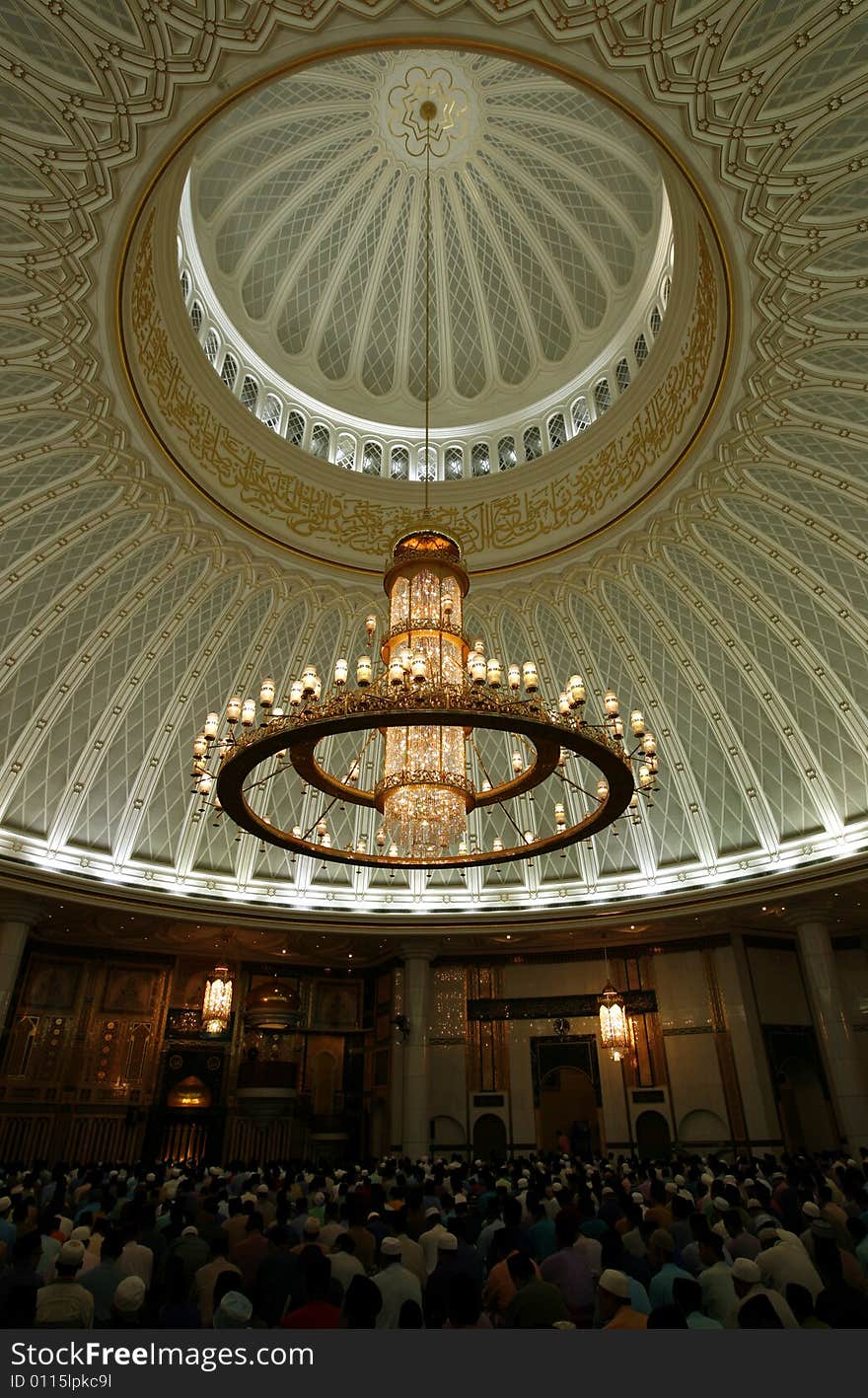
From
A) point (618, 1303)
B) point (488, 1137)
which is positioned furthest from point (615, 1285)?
point (488, 1137)

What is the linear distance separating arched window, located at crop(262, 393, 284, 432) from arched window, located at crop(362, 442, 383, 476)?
1957mm

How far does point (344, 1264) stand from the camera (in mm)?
5684

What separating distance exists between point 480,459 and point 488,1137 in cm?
1697

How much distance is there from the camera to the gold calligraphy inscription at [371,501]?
12.3 meters

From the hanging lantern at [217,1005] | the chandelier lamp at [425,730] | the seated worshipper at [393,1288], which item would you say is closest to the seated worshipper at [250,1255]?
the seated worshipper at [393,1288]

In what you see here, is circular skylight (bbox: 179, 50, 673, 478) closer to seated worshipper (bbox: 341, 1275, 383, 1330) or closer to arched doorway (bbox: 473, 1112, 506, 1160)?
seated worshipper (bbox: 341, 1275, 383, 1330)

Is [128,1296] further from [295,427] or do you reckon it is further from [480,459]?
[480,459]

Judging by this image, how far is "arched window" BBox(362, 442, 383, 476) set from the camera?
17.3m

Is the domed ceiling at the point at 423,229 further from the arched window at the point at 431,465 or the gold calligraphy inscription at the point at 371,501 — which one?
the gold calligraphy inscription at the point at 371,501

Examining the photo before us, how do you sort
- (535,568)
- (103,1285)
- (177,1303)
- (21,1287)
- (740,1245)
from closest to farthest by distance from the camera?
(21,1287) < (177,1303) < (103,1285) < (740,1245) < (535,568)

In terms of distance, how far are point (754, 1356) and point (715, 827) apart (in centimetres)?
1629

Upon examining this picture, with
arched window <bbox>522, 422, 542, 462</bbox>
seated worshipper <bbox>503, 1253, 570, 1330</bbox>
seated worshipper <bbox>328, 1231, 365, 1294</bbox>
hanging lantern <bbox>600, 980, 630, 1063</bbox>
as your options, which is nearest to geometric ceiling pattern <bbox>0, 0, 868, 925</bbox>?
hanging lantern <bbox>600, 980, 630, 1063</bbox>

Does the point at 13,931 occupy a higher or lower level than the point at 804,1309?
higher

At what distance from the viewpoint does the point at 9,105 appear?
8492 mm
